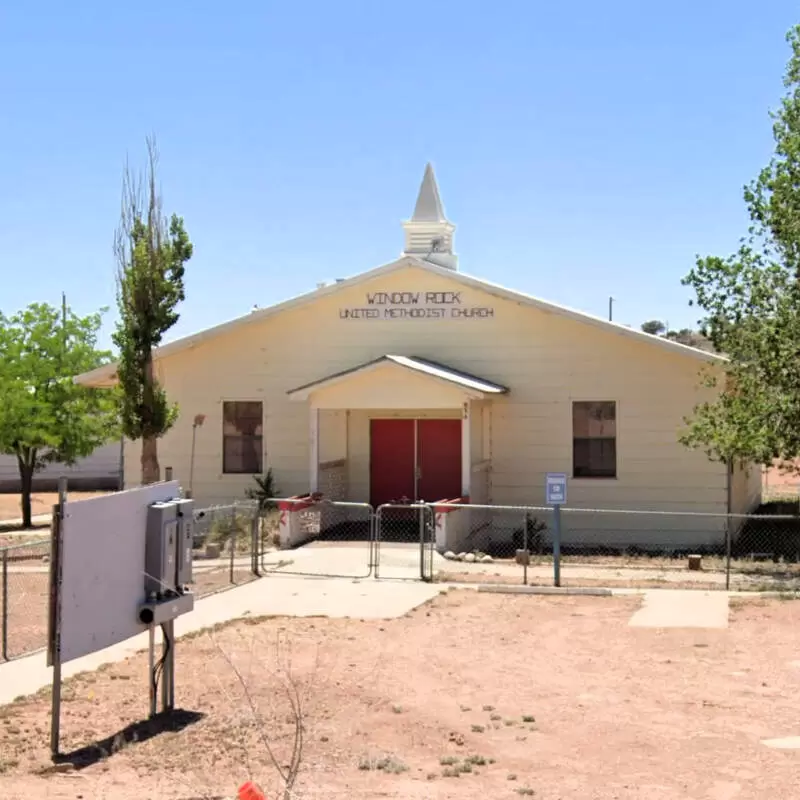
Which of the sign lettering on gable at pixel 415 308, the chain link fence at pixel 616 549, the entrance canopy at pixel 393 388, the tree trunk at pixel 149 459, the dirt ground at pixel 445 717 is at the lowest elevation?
the dirt ground at pixel 445 717

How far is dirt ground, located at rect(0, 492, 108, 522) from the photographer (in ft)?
115

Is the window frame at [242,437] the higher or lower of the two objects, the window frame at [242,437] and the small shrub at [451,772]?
the higher

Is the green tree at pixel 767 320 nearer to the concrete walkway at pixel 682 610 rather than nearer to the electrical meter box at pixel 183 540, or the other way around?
the concrete walkway at pixel 682 610

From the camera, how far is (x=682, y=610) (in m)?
15.0

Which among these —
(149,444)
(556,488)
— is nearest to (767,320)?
(556,488)

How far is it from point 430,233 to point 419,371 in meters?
6.64

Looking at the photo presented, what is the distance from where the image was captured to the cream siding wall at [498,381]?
76.5 feet

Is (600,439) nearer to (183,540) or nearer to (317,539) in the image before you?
(317,539)

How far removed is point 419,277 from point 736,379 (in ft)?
22.5

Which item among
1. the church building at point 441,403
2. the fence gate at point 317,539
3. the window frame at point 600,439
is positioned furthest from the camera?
the window frame at point 600,439

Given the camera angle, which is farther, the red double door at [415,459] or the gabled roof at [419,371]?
the red double door at [415,459]

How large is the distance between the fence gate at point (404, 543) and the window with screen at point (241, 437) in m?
3.08

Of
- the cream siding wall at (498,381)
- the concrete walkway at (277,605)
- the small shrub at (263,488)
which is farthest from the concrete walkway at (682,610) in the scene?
the small shrub at (263,488)

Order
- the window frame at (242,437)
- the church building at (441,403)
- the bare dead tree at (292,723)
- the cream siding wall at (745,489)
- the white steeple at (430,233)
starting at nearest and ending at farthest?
the bare dead tree at (292,723) → the church building at (441,403) → the cream siding wall at (745,489) → the window frame at (242,437) → the white steeple at (430,233)
